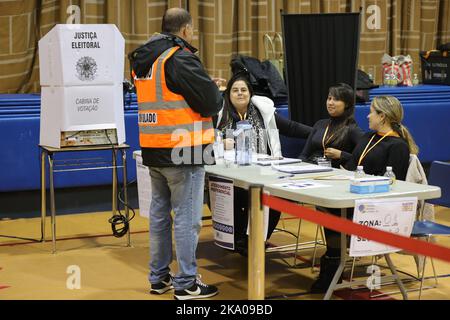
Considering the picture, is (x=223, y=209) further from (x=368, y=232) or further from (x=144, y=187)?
(x=368, y=232)

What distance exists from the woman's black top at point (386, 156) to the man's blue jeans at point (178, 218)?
1230 millimetres

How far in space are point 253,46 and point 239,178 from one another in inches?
150

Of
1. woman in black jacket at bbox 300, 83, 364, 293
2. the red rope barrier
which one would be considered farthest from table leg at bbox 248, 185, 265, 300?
woman in black jacket at bbox 300, 83, 364, 293

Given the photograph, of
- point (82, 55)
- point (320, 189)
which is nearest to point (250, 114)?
point (82, 55)

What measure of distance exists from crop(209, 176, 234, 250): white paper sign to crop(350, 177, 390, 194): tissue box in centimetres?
78

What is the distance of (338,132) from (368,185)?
1.78 m

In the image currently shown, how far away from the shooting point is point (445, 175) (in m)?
4.89

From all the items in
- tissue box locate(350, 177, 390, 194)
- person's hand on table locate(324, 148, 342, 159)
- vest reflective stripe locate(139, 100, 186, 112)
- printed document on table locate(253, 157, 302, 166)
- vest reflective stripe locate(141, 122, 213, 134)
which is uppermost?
vest reflective stripe locate(139, 100, 186, 112)

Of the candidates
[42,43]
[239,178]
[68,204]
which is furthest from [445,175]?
[68,204]

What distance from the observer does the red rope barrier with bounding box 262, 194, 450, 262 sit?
293 cm

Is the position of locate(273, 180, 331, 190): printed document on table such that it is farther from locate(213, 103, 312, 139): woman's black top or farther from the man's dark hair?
locate(213, 103, 312, 139): woman's black top

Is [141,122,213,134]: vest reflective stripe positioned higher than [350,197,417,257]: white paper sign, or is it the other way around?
[141,122,213,134]: vest reflective stripe

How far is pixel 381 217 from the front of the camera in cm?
402
